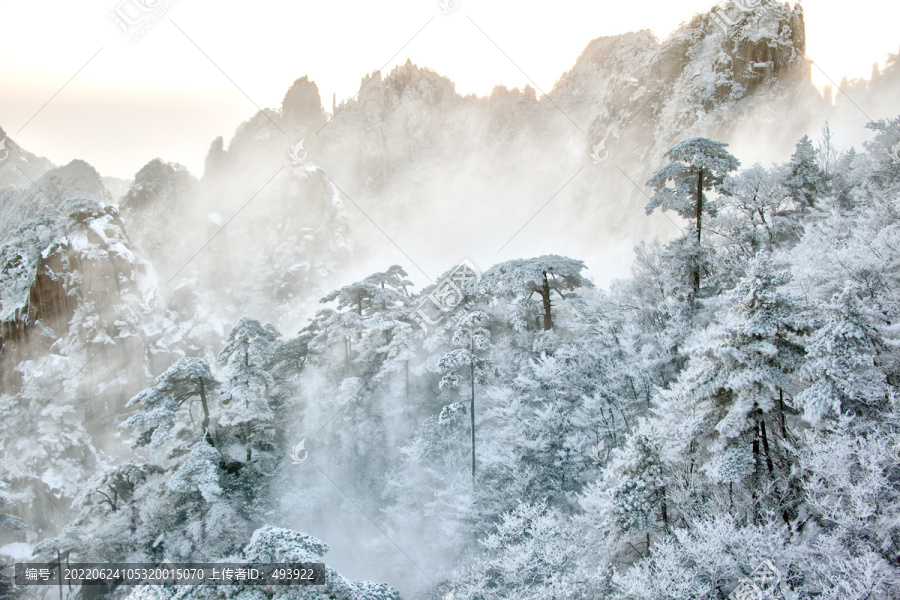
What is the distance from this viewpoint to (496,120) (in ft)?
266

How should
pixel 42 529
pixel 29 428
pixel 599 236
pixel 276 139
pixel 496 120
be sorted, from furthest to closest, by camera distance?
pixel 496 120 < pixel 276 139 < pixel 599 236 < pixel 29 428 < pixel 42 529

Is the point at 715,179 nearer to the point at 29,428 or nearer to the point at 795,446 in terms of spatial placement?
the point at 795,446

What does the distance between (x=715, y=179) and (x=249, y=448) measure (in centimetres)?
2607

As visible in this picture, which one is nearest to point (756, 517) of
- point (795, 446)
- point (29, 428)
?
point (795, 446)

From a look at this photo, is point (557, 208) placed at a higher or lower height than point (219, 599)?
higher
